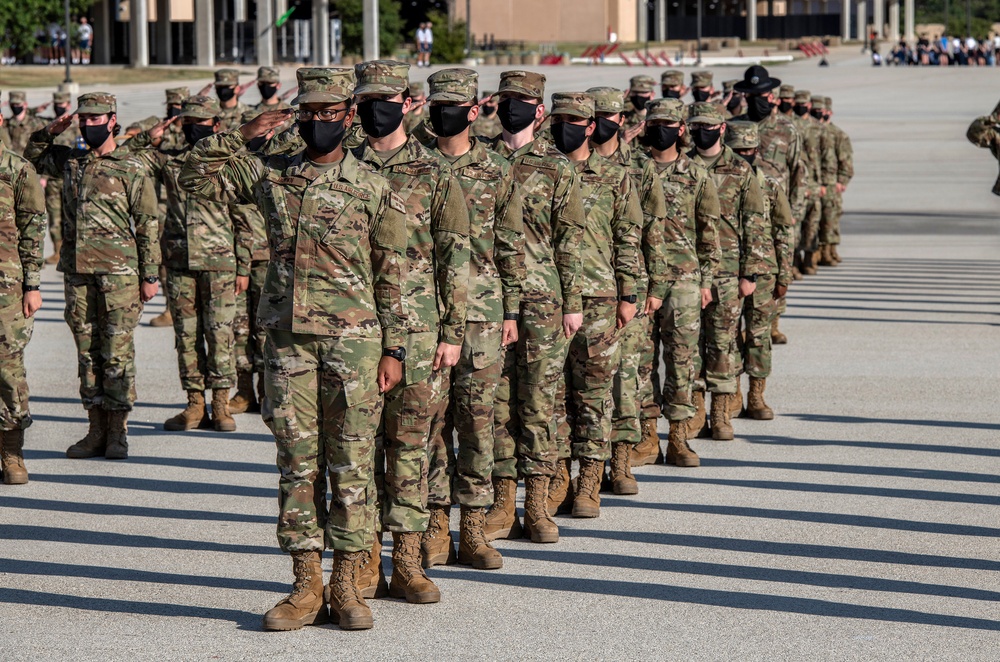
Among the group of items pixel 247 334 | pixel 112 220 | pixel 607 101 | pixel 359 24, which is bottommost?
pixel 247 334

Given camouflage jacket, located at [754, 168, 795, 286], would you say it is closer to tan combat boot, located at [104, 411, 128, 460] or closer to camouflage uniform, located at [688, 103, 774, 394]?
camouflage uniform, located at [688, 103, 774, 394]

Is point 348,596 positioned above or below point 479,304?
below

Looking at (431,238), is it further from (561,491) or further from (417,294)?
(561,491)

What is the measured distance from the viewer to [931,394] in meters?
13.0

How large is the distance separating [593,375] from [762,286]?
10.6 ft

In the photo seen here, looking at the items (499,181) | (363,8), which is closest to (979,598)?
(499,181)

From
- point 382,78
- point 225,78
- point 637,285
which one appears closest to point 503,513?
point 637,285

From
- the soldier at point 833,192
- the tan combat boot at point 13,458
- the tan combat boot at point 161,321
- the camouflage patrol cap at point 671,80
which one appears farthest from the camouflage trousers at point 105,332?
the soldier at point 833,192

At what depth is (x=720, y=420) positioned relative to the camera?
11312mm

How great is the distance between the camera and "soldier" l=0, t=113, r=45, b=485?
9523 mm

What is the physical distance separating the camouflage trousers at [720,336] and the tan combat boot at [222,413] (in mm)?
3230

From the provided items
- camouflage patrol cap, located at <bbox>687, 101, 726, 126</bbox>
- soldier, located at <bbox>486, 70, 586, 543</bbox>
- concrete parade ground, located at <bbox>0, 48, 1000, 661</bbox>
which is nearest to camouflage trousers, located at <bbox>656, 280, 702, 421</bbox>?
concrete parade ground, located at <bbox>0, 48, 1000, 661</bbox>

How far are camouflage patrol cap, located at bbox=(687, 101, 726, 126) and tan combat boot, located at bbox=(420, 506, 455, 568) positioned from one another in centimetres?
385

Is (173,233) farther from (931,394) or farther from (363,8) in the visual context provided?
(363,8)
